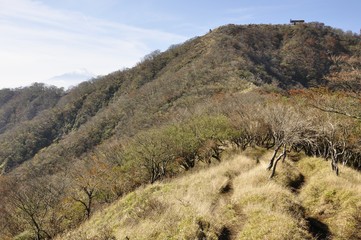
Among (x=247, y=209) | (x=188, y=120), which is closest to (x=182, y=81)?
(x=188, y=120)

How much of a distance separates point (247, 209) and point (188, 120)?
26.4 metres

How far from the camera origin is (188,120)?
142ft

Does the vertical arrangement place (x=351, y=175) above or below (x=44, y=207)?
above

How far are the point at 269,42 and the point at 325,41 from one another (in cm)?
2672

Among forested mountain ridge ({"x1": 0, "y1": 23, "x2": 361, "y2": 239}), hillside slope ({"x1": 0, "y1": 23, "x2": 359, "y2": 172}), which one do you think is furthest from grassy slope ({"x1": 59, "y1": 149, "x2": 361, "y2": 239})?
hillside slope ({"x1": 0, "y1": 23, "x2": 359, "y2": 172})

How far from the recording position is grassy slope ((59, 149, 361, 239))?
1515 centimetres

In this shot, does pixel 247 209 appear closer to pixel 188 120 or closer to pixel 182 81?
pixel 188 120

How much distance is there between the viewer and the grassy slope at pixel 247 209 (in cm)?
1515

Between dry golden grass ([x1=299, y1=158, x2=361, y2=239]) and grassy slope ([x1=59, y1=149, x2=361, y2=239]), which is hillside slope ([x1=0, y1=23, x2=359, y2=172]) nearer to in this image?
grassy slope ([x1=59, y1=149, x2=361, y2=239])

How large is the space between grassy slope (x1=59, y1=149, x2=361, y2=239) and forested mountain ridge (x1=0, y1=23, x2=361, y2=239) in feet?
7.40

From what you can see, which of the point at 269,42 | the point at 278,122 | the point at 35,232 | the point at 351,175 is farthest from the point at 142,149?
the point at 269,42

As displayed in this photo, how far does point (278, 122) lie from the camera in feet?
83.1

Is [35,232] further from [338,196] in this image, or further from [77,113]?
[77,113]

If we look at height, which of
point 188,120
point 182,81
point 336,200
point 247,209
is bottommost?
point 336,200
